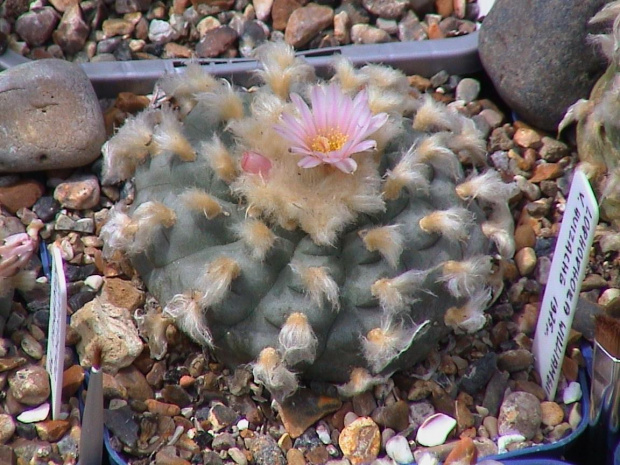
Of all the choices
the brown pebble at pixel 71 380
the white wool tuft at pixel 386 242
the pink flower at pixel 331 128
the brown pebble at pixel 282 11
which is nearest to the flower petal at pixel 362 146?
the pink flower at pixel 331 128

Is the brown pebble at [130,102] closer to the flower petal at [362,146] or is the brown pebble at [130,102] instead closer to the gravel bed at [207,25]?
the gravel bed at [207,25]

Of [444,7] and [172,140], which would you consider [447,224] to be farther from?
[444,7]

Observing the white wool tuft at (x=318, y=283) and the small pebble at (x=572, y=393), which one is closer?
the white wool tuft at (x=318, y=283)

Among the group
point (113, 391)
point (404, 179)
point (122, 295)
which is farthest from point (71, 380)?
point (404, 179)

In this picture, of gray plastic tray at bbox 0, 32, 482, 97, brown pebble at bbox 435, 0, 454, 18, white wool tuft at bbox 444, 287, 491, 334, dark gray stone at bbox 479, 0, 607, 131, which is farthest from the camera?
brown pebble at bbox 435, 0, 454, 18

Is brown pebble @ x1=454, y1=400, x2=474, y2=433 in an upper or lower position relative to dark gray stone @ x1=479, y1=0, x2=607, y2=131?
lower

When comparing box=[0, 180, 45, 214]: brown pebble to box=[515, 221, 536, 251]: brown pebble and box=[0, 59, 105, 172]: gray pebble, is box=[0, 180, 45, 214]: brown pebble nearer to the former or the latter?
box=[0, 59, 105, 172]: gray pebble

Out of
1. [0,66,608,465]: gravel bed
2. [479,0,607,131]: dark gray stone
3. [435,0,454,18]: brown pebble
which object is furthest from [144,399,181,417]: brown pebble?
[435,0,454,18]: brown pebble
